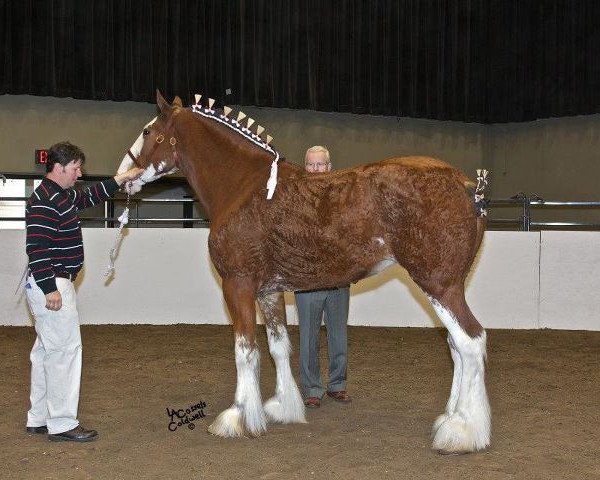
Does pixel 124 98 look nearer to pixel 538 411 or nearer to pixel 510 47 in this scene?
pixel 510 47

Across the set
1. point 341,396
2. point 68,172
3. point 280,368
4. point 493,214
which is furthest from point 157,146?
point 493,214

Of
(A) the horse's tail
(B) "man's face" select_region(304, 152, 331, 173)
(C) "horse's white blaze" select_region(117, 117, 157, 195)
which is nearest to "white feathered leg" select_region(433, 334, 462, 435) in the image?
(A) the horse's tail

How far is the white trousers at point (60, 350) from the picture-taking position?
3.86 m

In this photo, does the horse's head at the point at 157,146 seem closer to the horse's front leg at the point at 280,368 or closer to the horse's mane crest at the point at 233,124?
the horse's mane crest at the point at 233,124

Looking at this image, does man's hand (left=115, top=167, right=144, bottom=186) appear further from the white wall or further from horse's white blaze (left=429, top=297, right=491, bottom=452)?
the white wall

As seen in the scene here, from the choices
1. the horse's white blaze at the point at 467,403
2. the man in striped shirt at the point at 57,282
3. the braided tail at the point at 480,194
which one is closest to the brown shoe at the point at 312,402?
the horse's white blaze at the point at 467,403

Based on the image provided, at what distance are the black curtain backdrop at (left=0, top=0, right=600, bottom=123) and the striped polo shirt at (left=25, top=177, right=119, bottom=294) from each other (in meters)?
9.19

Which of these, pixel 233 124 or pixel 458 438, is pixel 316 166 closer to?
pixel 233 124

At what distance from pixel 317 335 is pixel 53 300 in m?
1.88

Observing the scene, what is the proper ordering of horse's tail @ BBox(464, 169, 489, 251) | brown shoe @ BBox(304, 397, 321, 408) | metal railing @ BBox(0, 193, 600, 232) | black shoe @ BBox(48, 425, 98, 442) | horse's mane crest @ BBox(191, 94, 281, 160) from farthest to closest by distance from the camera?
metal railing @ BBox(0, 193, 600, 232)
brown shoe @ BBox(304, 397, 321, 408)
horse's mane crest @ BBox(191, 94, 281, 160)
black shoe @ BBox(48, 425, 98, 442)
horse's tail @ BBox(464, 169, 489, 251)

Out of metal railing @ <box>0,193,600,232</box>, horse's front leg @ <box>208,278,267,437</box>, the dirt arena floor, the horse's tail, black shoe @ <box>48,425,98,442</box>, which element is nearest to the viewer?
the dirt arena floor

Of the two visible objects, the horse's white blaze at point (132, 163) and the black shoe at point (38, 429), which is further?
the horse's white blaze at point (132, 163)

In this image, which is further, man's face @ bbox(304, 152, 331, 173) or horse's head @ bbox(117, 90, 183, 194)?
man's face @ bbox(304, 152, 331, 173)

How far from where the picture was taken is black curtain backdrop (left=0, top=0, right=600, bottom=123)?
1251cm
